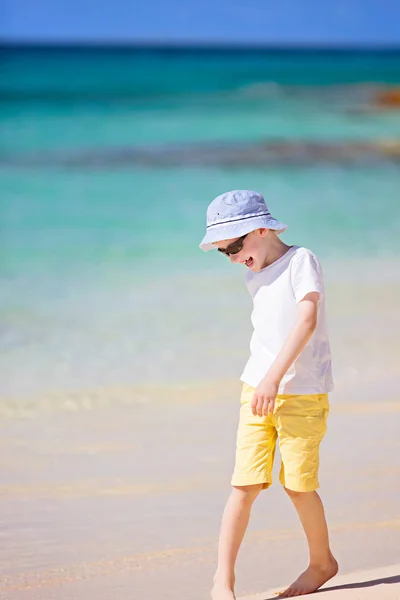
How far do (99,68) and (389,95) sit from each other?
6002 millimetres

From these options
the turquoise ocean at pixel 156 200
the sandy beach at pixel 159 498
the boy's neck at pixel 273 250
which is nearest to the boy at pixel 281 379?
the boy's neck at pixel 273 250

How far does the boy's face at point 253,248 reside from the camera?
1693 mm

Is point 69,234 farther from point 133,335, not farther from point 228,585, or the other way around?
point 228,585

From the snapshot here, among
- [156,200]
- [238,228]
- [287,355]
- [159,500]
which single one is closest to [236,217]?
[238,228]

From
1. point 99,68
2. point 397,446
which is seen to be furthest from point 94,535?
point 99,68

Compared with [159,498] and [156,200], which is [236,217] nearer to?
[159,498]

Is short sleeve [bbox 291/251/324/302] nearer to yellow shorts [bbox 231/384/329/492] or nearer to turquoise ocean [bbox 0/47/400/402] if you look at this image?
yellow shorts [bbox 231/384/329/492]

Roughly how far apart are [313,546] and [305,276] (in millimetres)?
487

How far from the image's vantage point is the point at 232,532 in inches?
66.0

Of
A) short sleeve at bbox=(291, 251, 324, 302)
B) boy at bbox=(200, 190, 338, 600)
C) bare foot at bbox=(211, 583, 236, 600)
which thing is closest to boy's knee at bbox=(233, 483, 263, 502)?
boy at bbox=(200, 190, 338, 600)

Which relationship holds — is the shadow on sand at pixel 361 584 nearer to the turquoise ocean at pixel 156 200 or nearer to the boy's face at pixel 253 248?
the boy's face at pixel 253 248

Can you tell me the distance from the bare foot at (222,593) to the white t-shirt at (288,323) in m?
0.35

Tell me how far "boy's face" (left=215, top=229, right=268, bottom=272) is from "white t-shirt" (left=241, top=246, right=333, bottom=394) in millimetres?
20

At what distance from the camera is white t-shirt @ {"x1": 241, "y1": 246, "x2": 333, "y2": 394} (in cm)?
165
